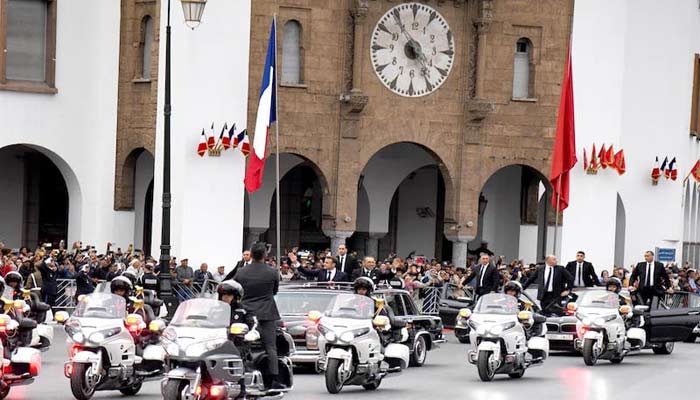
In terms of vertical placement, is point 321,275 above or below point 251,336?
below

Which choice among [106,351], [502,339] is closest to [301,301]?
[502,339]

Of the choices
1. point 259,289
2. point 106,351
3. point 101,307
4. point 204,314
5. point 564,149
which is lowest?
point 106,351

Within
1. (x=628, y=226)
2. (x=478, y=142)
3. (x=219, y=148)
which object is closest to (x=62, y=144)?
(x=219, y=148)

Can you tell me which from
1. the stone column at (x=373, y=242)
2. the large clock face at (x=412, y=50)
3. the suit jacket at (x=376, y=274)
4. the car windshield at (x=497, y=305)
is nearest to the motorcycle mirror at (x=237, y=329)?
the car windshield at (x=497, y=305)

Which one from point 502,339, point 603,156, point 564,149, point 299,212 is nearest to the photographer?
point 502,339

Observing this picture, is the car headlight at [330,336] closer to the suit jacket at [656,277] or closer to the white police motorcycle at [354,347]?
the white police motorcycle at [354,347]

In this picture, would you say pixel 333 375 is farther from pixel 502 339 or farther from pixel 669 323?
pixel 669 323

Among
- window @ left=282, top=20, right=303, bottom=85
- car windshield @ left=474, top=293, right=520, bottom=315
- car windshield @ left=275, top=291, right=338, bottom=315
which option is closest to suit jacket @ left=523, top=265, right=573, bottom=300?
car windshield @ left=474, top=293, right=520, bottom=315

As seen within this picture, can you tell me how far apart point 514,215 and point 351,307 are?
94.4ft

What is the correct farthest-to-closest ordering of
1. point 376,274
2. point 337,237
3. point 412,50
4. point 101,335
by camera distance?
1. point 412,50
2. point 337,237
3. point 376,274
4. point 101,335

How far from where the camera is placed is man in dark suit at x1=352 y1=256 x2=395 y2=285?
27.9 m

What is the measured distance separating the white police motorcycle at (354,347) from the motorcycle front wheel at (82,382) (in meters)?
2.95

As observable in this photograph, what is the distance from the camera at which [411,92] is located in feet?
144

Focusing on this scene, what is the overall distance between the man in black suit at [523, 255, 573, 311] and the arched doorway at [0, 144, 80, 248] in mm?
18971
